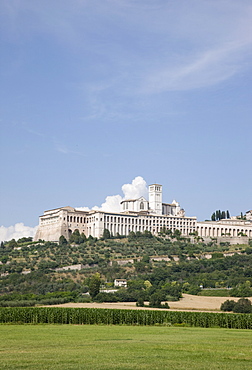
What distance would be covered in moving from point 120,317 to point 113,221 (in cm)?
7818

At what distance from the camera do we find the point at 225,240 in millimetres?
116188

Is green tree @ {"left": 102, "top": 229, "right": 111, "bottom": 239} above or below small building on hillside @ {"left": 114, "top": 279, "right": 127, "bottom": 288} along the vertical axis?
above

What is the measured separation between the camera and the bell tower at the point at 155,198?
5157 inches

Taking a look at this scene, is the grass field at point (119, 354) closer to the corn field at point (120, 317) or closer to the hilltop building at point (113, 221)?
the corn field at point (120, 317)

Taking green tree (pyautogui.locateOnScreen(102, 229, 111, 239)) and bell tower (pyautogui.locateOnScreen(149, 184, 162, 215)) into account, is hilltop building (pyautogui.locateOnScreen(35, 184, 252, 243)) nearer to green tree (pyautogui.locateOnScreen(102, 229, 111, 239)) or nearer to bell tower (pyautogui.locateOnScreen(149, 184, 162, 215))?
bell tower (pyautogui.locateOnScreen(149, 184, 162, 215))

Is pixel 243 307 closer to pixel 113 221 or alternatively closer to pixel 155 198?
pixel 113 221

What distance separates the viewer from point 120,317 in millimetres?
41000

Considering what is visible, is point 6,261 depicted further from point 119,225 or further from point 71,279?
point 119,225

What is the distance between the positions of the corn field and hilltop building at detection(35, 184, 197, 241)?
74581 mm

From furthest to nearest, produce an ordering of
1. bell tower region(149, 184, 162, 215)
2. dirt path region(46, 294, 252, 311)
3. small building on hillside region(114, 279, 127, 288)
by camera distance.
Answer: bell tower region(149, 184, 162, 215) → small building on hillside region(114, 279, 127, 288) → dirt path region(46, 294, 252, 311)

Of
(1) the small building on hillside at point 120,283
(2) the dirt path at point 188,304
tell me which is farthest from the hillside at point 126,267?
(2) the dirt path at point 188,304

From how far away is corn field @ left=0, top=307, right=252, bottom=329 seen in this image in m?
39.5

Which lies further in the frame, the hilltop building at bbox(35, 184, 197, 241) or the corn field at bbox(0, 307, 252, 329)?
the hilltop building at bbox(35, 184, 197, 241)

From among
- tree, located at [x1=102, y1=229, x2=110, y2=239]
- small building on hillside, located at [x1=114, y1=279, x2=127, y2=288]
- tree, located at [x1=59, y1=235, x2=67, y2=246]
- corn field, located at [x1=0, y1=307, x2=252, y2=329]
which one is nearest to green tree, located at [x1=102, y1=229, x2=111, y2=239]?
tree, located at [x1=102, y1=229, x2=110, y2=239]
